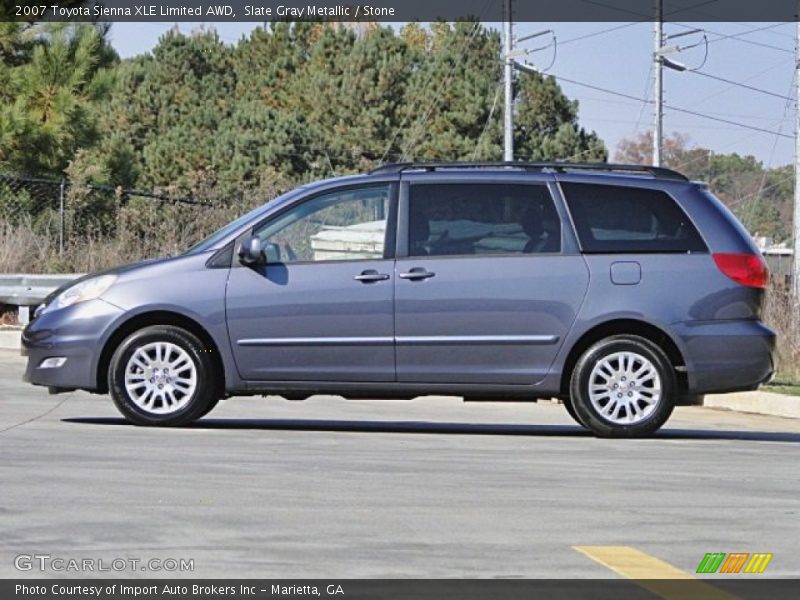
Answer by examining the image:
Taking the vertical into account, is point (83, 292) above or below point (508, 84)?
below

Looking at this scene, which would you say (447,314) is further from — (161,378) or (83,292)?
(83,292)

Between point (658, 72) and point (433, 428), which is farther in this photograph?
point (658, 72)

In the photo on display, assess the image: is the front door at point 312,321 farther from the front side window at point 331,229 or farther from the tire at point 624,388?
the tire at point 624,388

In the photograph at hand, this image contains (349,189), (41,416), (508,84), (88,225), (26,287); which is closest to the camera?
(349,189)

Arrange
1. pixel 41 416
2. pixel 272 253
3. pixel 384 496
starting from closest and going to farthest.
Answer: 1. pixel 384 496
2. pixel 272 253
3. pixel 41 416

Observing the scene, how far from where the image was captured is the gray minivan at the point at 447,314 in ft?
38.6

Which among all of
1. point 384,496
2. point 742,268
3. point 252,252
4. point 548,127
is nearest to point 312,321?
point 252,252

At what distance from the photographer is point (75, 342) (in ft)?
39.2

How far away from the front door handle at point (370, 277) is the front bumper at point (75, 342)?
1.61m

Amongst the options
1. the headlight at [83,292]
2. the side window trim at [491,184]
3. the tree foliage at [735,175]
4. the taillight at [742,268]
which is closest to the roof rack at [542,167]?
the side window trim at [491,184]

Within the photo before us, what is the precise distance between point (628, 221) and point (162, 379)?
10.8 ft

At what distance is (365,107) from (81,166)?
35584 mm

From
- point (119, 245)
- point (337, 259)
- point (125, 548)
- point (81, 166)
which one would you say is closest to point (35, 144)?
point (81, 166)

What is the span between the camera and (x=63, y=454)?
9930 millimetres
